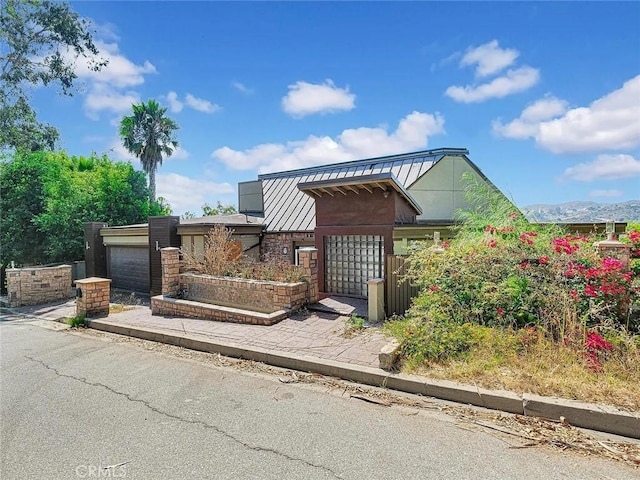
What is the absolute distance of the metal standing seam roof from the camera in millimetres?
13703

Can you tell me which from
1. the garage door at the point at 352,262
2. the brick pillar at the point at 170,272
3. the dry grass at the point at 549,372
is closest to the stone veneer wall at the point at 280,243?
the garage door at the point at 352,262

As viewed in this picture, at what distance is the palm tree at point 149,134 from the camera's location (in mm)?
26297

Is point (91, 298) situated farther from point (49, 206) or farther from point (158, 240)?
point (49, 206)

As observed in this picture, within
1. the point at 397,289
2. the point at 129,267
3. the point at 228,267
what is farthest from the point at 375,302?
the point at 129,267

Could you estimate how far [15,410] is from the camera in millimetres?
4168

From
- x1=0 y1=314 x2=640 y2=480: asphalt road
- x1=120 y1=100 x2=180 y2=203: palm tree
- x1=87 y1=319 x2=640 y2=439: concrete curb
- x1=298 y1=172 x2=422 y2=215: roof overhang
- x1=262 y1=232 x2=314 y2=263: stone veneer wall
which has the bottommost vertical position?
x1=0 y1=314 x2=640 y2=480: asphalt road

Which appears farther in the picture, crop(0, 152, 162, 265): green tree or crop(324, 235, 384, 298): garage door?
crop(0, 152, 162, 265): green tree

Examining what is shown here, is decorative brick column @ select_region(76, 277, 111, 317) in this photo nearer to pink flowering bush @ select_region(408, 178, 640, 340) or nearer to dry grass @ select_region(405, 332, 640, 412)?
pink flowering bush @ select_region(408, 178, 640, 340)

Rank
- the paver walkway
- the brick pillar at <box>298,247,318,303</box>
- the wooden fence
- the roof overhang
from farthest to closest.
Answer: the brick pillar at <box>298,247,318,303</box>, the roof overhang, the wooden fence, the paver walkway

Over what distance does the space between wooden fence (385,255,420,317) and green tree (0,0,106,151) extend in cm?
1789

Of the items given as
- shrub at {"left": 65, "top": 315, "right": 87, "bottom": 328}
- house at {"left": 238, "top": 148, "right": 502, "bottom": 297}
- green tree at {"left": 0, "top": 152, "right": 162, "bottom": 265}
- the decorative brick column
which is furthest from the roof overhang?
green tree at {"left": 0, "top": 152, "right": 162, "bottom": 265}

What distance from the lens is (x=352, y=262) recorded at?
9.93 meters

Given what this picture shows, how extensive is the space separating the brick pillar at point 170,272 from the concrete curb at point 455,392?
338cm

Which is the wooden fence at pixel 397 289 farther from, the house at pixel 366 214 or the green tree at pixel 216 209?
the green tree at pixel 216 209
